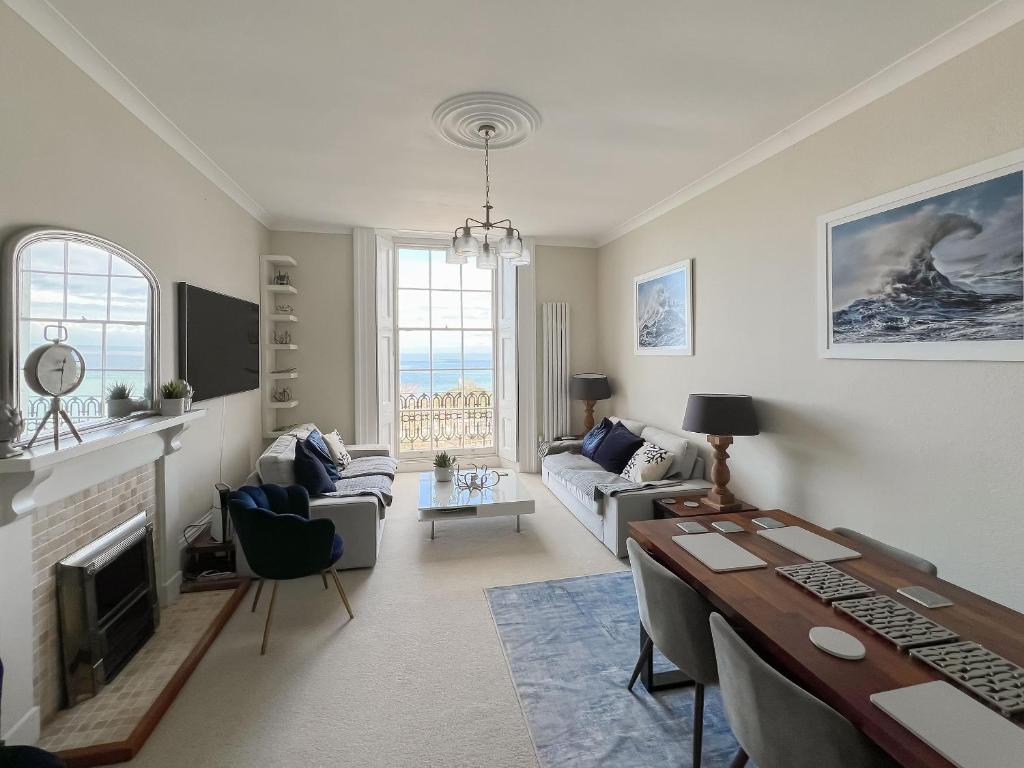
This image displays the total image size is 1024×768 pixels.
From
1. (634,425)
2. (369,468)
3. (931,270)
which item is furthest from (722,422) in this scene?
(369,468)

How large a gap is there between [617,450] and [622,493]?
997 mm

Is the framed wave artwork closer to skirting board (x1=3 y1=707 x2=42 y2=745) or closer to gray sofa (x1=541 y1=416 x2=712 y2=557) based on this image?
gray sofa (x1=541 y1=416 x2=712 y2=557)

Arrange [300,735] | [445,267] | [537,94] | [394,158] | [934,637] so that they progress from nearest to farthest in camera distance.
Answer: [934,637] < [300,735] < [537,94] < [394,158] < [445,267]

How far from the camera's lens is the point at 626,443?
174 inches

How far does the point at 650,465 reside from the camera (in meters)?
3.84

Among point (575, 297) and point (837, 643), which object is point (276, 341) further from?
point (837, 643)

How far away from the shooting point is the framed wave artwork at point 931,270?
6.41ft

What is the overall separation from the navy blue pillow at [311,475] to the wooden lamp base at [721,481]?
2746 millimetres

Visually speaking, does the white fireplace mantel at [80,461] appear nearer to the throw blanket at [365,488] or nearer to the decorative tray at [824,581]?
the throw blanket at [365,488]

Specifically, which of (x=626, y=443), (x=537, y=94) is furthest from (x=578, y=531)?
(x=537, y=94)

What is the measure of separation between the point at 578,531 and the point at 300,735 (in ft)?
8.22

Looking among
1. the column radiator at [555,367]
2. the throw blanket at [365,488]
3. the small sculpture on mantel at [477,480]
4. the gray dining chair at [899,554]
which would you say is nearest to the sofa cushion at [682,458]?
the small sculpture on mantel at [477,480]

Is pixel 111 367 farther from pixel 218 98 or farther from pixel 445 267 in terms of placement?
pixel 445 267

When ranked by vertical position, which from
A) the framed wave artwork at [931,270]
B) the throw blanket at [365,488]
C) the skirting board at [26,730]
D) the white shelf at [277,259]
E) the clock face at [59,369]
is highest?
the white shelf at [277,259]
